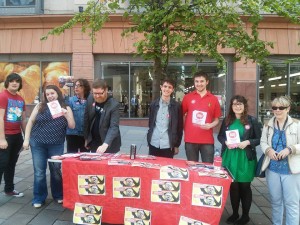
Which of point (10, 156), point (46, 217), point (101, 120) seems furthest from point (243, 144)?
point (10, 156)

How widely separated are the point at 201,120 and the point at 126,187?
1534mm

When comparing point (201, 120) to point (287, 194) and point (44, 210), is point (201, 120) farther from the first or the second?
point (44, 210)

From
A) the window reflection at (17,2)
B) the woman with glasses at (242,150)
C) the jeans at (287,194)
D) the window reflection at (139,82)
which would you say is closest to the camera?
the jeans at (287,194)

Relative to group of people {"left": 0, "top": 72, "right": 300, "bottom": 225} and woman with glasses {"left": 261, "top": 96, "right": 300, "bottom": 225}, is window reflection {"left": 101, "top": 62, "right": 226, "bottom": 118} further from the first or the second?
woman with glasses {"left": 261, "top": 96, "right": 300, "bottom": 225}

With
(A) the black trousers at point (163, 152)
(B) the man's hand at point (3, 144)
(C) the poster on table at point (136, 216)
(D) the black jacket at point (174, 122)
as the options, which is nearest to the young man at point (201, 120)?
(D) the black jacket at point (174, 122)

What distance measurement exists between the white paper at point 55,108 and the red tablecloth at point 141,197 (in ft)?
2.57

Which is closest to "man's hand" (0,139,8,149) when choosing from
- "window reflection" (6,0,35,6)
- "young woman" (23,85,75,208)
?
"young woman" (23,85,75,208)

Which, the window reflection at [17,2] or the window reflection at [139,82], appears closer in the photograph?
the window reflection at [139,82]

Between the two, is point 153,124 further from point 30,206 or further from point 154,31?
point 30,206

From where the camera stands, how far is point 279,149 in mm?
3898

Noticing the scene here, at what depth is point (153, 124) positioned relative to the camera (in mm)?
4926

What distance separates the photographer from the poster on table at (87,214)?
4000 millimetres

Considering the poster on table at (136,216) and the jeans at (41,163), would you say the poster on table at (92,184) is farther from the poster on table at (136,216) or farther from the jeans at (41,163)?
the jeans at (41,163)

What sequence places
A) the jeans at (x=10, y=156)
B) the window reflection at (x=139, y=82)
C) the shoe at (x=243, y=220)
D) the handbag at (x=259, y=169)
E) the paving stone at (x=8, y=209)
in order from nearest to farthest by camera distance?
the handbag at (x=259, y=169) → the shoe at (x=243, y=220) → the paving stone at (x=8, y=209) → the jeans at (x=10, y=156) → the window reflection at (x=139, y=82)
